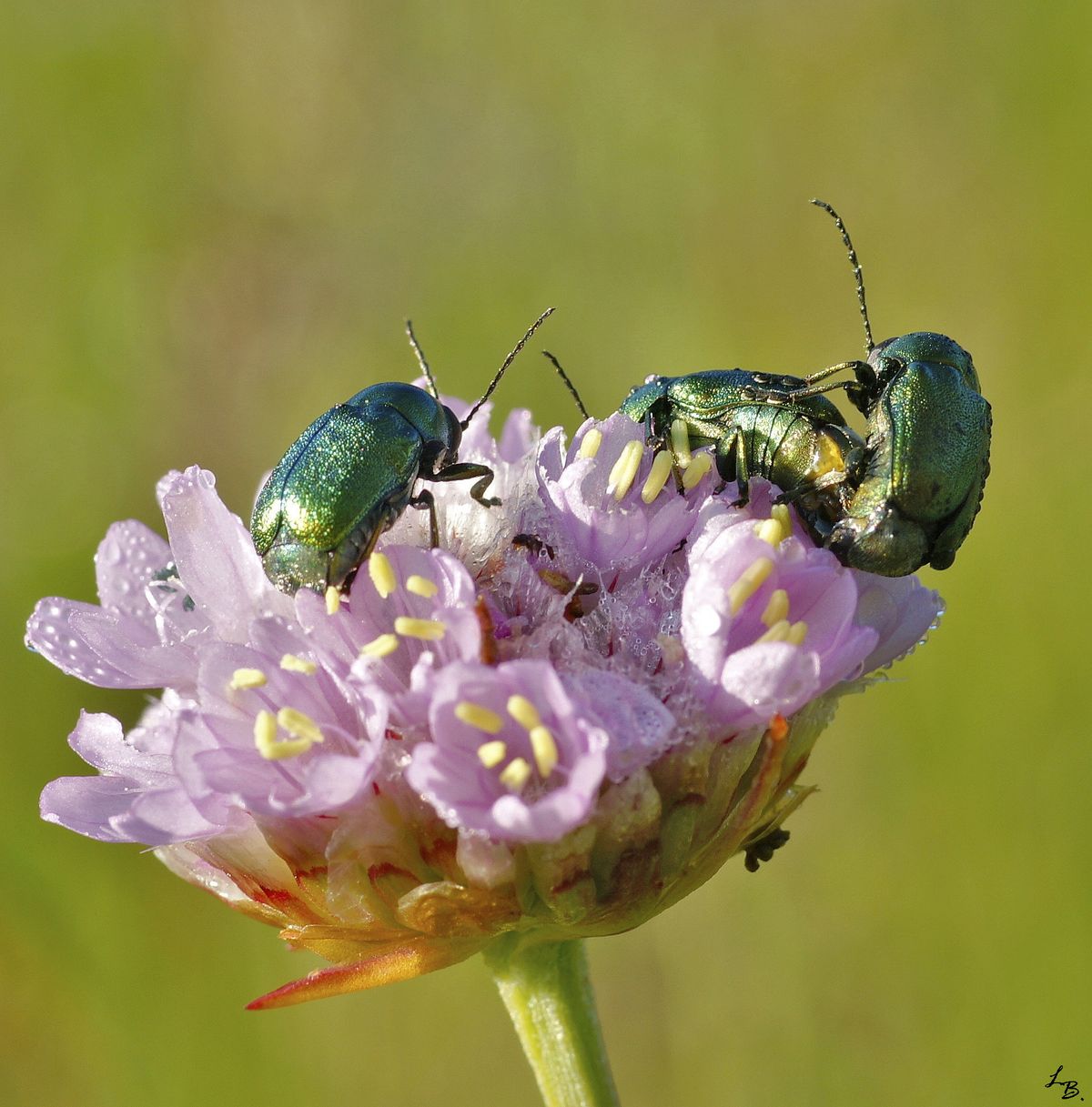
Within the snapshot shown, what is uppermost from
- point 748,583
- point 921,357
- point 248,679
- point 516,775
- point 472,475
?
point 472,475

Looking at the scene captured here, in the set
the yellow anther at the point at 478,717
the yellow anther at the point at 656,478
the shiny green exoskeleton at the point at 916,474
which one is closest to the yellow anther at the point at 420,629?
the yellow anther at the point at 478,717

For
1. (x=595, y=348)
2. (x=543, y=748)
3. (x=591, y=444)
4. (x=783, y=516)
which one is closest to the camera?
(x=543, y=748)

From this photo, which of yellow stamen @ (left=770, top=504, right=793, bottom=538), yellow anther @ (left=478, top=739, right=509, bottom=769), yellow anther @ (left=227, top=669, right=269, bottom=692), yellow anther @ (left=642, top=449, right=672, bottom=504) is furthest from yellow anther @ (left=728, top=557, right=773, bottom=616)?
yellow anther @ (left=227, top=669, right=269, bottom=692)

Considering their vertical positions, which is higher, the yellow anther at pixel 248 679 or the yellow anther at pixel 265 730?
the yellow anther at pixel 248 679

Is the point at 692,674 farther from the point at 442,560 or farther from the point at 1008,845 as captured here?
the point at 1008,845

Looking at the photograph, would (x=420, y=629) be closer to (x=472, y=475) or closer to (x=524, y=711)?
(x=524, y=711)

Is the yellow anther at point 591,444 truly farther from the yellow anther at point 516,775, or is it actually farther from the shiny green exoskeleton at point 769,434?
the yellow anther at point 516,775

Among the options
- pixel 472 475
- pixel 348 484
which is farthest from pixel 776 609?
pixel 348 484

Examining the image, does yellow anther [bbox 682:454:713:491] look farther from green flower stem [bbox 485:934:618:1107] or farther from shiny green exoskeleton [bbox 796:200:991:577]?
green flower stem [bbox 485:934:618:1107]
